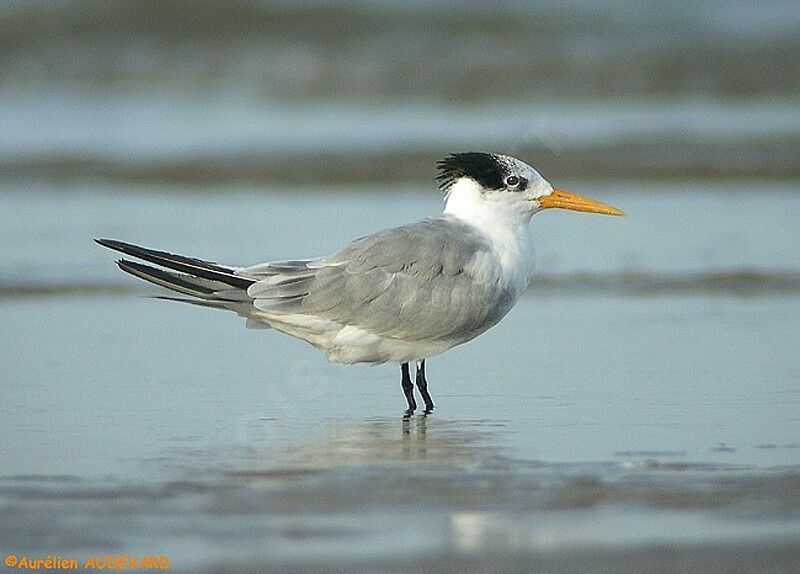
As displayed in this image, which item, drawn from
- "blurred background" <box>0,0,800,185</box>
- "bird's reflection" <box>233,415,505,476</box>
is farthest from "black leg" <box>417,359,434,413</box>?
"blurred background" <box>0,0,800,185</box>

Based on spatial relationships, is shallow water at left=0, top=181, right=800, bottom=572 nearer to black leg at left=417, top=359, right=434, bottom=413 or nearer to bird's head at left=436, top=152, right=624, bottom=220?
black leg at left=417, top=359, right=434, bottom=413

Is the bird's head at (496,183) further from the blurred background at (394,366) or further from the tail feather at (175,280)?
the tail feather at (175,280)

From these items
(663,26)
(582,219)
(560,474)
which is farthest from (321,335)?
(663,26)

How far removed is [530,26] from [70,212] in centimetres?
1293

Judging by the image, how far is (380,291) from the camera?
18.4 feet

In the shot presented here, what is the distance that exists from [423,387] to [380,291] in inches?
15.2

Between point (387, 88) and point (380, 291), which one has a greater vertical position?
point (387, 88)

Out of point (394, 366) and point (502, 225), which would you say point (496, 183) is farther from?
point (394, 366)

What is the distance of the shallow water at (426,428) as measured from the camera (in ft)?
12.5

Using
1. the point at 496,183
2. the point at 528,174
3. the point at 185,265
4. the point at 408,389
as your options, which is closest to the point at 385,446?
the point at 408,389

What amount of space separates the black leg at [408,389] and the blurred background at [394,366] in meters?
0.09

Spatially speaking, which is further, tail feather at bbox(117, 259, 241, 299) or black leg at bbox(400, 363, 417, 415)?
black leg at bbox(400, 363, 417, 415)

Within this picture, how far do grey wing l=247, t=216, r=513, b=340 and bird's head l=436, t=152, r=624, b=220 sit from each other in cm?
34

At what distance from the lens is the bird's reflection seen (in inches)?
184
